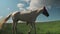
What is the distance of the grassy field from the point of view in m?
1.97

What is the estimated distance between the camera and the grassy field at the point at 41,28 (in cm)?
197

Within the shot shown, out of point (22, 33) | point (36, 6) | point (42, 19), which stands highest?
Answer: point (36, 6)

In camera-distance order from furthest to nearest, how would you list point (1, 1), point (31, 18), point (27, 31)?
point (1, 1), point (27, 31), point (31, 18)

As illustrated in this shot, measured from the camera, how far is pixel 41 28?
2.00 metres

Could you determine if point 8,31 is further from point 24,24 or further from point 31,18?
point 31,18

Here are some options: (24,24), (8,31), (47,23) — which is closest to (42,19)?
(47,23)

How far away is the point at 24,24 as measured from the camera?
196cm

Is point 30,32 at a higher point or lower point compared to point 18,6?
lower

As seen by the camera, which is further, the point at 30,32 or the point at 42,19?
the point at 42,19

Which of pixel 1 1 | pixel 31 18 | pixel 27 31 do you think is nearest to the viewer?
pixel 31 18

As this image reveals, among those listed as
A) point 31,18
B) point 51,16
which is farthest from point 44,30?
point 31,18

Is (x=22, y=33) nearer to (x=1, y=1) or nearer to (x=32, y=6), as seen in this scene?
(x=32, y=6)

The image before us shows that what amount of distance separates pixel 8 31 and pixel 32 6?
0.40 meters

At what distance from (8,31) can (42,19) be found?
1.35 feet
